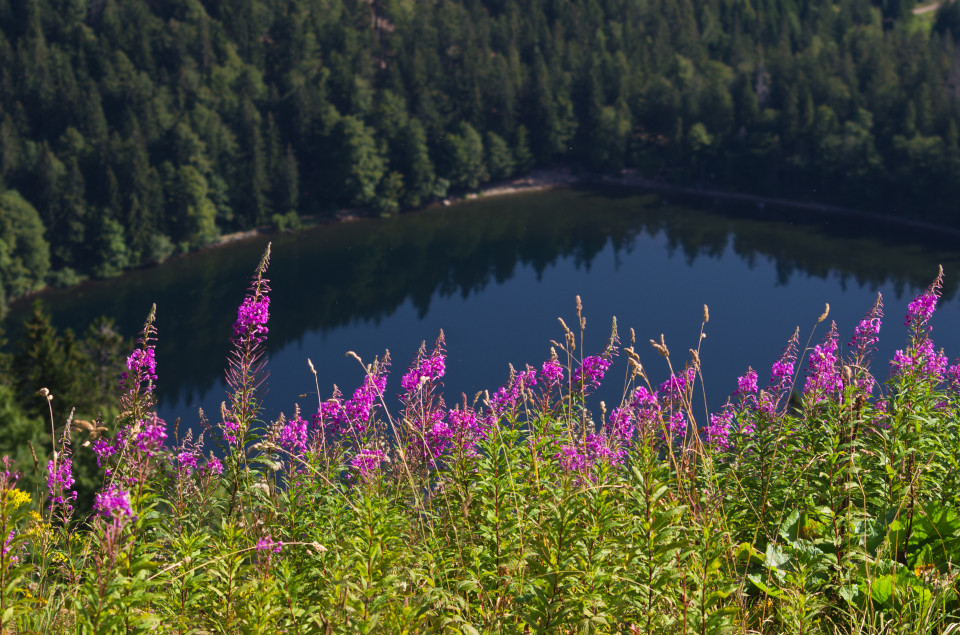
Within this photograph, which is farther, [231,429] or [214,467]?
[214,467]

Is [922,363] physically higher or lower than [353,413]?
higher

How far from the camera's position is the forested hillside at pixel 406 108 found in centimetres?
7444

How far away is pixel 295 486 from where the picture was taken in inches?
209

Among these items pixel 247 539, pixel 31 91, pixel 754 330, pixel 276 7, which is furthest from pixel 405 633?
pixel 276 7

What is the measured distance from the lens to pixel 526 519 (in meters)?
4.61

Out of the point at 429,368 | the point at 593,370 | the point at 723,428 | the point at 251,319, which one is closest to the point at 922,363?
the point at 723,428

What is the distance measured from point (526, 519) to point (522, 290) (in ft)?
204

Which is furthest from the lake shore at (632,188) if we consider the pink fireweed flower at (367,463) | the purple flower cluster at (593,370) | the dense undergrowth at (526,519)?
the pink fireweed flower at (367,463)

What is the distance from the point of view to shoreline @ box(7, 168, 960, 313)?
240ft

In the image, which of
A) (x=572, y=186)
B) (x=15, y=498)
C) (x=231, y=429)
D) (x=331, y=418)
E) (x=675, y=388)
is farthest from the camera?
(x=572, y=186)

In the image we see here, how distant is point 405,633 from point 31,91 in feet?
293

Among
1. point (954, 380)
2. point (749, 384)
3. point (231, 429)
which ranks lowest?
point (954, 380)

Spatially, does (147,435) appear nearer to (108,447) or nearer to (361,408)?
(108,447)

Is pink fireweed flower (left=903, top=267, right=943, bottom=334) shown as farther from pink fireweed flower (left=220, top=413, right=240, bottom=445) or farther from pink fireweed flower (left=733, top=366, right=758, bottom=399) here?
pink fireweed flower (left=220, top=413, right=240, bottom=445)
